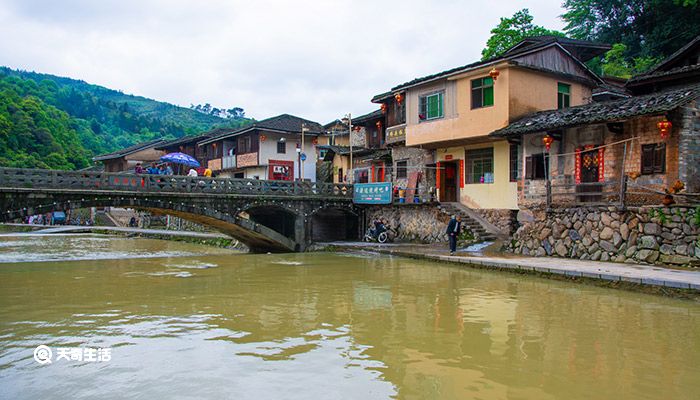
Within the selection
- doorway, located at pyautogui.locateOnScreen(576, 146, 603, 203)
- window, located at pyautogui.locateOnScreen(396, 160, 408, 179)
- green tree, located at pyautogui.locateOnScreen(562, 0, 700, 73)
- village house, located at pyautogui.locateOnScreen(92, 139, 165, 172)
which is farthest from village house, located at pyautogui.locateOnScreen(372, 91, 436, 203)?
village house, located at pyautogui.locateOnScreen(92, 139, 165, 172)

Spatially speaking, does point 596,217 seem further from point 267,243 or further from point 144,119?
point 144,119

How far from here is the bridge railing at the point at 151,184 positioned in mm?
20500

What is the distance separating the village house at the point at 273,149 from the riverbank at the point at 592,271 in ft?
69.5

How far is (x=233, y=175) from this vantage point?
44.9 m

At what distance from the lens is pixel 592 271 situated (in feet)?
47.0

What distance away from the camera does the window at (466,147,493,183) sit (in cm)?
2430

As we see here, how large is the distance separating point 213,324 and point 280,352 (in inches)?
101

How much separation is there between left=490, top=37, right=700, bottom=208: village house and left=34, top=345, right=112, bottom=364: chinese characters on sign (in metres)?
15.5

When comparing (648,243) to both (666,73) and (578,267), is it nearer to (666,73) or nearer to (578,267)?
(578,267)

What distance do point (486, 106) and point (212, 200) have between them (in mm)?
13419

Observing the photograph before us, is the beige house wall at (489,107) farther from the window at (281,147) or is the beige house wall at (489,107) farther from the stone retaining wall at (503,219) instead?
the window at (281,147)

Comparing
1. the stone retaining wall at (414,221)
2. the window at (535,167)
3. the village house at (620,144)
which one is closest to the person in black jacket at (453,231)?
the village house at (620,144)

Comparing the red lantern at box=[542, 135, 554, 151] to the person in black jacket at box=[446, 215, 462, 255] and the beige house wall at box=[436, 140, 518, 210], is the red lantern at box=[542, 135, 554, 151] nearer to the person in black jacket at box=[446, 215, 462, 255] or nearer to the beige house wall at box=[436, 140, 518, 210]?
the beige house wall at box=[436, 140, 518, 210]

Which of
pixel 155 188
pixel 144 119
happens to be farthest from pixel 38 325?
pixel 144 119
